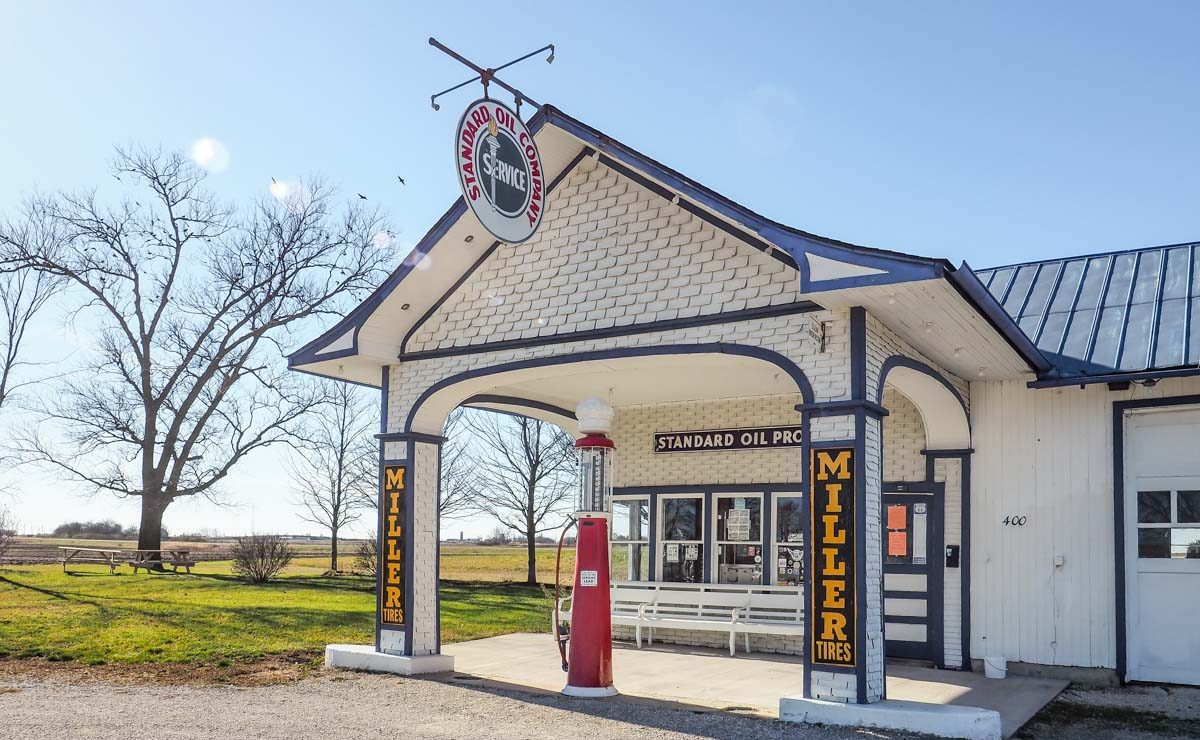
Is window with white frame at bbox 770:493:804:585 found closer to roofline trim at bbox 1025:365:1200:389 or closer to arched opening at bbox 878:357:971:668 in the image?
arched opening at bbox 878:357:971:668

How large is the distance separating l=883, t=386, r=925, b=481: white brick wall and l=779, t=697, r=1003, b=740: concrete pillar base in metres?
4.30

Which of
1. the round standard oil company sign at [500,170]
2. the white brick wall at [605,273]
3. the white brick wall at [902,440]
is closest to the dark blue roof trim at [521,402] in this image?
the white brick wall at [605,273]

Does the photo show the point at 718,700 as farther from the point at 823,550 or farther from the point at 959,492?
the point at 959,492

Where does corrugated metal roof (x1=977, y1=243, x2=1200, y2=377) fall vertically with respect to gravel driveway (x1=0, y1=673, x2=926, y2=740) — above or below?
above

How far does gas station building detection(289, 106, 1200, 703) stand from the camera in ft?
27.9

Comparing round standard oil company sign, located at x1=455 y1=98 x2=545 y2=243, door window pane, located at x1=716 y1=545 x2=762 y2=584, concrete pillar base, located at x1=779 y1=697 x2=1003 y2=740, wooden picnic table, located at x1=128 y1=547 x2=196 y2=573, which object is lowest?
wooden picnic table, located at x1=128 y1=547 x2=196 y2=573

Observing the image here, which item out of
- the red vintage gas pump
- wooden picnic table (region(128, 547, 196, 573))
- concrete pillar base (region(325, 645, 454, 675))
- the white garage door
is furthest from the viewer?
wooden picnic table (region(128, 547, 196, 573))

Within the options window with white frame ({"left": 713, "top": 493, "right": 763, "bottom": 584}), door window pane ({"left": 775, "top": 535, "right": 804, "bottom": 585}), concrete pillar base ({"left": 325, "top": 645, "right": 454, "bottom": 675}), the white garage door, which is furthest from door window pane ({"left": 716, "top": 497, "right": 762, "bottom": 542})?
the white garage door

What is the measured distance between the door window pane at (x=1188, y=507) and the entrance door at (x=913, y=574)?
239 centimetres

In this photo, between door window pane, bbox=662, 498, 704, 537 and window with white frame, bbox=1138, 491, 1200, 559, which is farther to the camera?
door window pane, bbox=662, 498, 704, 537

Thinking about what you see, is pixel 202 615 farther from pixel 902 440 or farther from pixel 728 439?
pixel 902 440

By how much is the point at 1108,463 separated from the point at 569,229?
239 inches

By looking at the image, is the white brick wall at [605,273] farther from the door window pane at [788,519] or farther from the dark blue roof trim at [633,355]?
the door window pane at [788,519]

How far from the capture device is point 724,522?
13492 millimetres
